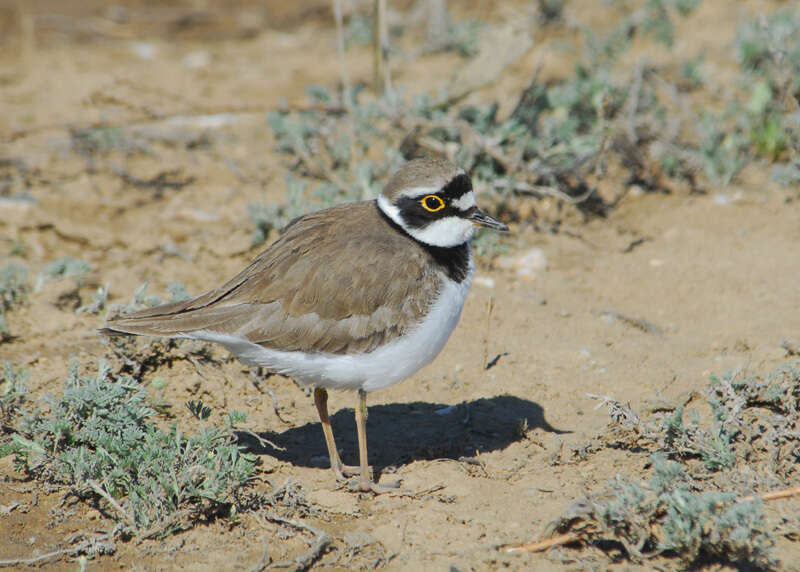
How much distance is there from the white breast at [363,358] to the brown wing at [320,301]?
4cm

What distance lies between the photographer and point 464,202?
5.00m

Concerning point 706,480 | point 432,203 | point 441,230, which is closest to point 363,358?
point 441,230

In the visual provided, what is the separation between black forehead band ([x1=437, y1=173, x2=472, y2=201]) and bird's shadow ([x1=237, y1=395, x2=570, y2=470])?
134 cm

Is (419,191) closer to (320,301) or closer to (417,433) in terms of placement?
(320,301)

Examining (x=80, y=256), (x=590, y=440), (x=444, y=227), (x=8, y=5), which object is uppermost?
(x=8, y=5)

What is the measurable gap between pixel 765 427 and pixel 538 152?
3378mm

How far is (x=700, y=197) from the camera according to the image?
755cm

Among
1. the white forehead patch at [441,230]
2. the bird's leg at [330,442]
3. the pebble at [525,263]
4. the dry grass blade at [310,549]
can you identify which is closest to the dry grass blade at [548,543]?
the dry grass blade at [310,549]

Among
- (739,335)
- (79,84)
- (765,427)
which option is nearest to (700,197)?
(739,335)

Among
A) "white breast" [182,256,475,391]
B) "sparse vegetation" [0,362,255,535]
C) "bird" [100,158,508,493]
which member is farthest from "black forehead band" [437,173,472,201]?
"sparse vegetation" [0,362,255,535]

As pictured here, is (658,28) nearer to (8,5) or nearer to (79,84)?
(79,84)

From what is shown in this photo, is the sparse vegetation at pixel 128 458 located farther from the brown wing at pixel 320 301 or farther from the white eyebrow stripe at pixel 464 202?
the white eyebrow stripe at pixel 464 202

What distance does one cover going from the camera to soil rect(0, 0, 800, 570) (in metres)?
4.38

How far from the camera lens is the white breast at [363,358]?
15.0 feet
